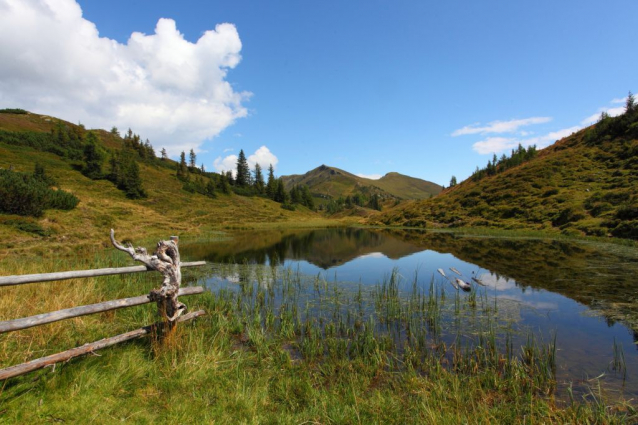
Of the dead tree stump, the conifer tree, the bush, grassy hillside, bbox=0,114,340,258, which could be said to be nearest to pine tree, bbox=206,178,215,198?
grassy hillside, bbox=0,114,340,258

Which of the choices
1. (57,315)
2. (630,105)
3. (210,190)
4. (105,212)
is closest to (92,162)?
(210,190)

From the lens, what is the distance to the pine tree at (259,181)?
125 meters

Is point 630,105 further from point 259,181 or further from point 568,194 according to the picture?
point 259,181

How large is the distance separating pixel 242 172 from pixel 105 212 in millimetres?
85168

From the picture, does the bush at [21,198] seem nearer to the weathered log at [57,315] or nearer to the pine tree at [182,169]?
the weathered log at [57,315]

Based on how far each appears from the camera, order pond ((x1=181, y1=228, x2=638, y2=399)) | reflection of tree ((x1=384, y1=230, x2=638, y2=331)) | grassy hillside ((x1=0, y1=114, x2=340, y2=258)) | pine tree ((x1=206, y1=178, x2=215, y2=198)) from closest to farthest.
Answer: pond ((x1=181, y1=228, x2=638, y2=399))
reflection of tree ((x1=384, y1=230, x2=638, y2=331))
grassy hillside ((x1=0, y1=114, x2=340, y2=258))
pine tree ((x1=206, y1=178, x2=215, y2=198))

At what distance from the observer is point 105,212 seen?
1811 inches

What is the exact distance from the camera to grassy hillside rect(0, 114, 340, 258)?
1017 inches

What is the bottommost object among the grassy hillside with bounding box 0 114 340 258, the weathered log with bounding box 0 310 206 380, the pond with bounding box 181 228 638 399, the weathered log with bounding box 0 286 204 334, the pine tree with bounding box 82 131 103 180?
the pond with bounding box 181 228 638 399

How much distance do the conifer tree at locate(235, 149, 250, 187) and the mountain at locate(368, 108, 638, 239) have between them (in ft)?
219

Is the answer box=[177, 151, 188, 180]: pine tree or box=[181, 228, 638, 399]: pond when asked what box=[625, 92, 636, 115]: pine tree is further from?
box=[177, 151, 188, 180]: pine tree

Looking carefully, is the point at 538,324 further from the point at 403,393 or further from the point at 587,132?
the point at 587,132

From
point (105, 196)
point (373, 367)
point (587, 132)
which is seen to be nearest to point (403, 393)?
point (373, 367)

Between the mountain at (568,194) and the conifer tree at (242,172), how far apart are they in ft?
219
